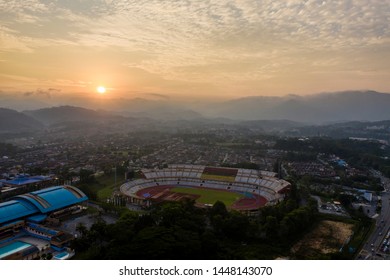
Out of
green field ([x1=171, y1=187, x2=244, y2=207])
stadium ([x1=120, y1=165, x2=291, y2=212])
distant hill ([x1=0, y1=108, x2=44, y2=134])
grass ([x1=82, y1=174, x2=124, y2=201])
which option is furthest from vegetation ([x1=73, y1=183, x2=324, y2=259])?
Result: distant hill ([x1=0, y1=108, x2=44, y2=134])

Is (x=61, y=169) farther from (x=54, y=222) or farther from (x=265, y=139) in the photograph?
(x=265, y=139)

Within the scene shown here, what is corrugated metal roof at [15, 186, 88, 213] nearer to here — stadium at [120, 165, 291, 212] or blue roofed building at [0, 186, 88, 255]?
blue roofed building at [0, 186, 88, 255]

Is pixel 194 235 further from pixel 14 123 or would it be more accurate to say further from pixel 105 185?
pixel 14 123

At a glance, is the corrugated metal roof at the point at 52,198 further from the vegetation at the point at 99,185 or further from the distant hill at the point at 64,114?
the distant hill at the point at 64,114

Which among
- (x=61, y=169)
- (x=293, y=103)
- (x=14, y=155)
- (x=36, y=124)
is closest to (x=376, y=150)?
(x=61, y=169)

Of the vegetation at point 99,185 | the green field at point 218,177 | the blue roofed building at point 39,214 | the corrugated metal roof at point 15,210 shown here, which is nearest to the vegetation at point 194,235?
the blue roofed building at point 39,214

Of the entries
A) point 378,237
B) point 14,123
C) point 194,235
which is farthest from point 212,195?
point 14,123
